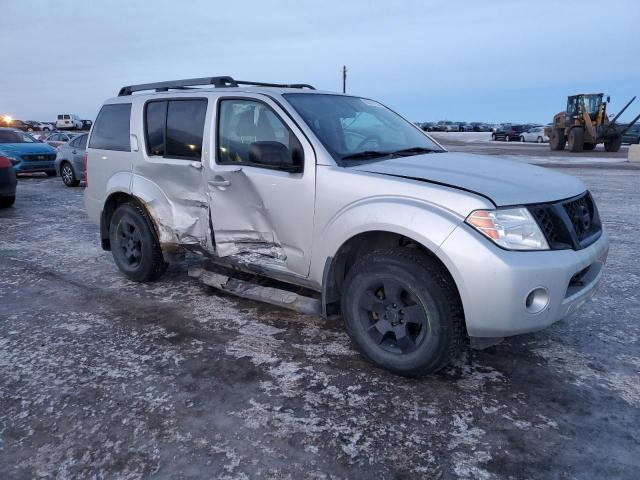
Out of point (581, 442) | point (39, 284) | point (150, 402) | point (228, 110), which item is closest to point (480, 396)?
point (581, 442)

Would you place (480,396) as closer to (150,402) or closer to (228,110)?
(150,402)

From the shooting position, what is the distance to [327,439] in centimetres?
262

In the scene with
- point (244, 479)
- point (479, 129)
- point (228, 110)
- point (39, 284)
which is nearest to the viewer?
point (244, 479)

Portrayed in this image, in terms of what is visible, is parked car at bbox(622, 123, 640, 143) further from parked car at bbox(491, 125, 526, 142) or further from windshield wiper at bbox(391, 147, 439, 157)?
windshield wiper at bbox(391, 147, 439, 157)

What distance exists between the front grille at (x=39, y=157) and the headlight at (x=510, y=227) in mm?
15301

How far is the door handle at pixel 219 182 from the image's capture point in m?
4.01

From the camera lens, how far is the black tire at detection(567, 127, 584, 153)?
87.6ft

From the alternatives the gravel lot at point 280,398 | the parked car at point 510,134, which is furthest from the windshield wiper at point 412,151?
the parked car at point 510,134

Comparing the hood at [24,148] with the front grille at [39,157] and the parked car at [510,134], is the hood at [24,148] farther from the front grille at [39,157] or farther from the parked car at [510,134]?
the parked car at [510,134]

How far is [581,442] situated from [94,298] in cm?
412

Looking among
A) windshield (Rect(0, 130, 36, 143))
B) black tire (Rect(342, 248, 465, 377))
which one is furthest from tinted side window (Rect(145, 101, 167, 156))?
windshield (Rect(0, 130, 36, 143))

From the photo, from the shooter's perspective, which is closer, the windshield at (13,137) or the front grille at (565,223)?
the front grille at (565,223)

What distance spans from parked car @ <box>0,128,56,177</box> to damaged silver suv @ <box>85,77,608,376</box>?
11571mm

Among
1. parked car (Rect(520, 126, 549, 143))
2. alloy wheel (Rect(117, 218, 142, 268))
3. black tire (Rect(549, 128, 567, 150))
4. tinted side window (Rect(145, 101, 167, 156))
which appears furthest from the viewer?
parked car (Rect(520, 126, 549, 143))
